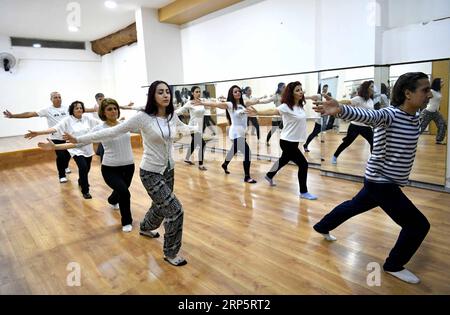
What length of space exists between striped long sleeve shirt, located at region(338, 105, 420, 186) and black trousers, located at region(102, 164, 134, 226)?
2.22 meters

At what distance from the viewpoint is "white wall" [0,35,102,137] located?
10.5 metres

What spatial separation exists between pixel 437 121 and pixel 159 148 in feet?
11.3

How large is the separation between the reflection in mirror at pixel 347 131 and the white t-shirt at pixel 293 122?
1.17 m

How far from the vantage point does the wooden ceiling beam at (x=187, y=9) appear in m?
6.62

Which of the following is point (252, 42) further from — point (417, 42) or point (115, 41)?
point (115, 41)

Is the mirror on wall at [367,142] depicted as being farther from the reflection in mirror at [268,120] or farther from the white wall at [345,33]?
the reflection in mirror at [268,120]

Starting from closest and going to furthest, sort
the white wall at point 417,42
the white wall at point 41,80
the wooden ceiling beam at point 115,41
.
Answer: the white wall at point 417,42 → the wooden ceiling beam at point 115,41 → the white wall at point 41,80

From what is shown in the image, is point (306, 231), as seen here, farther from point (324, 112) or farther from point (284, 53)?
point (284, 53)

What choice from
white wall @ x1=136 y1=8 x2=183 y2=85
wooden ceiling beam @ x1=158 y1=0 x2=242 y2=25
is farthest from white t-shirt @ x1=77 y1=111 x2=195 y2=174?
white wall @ x1=136 y1=8 x2=183 y2=85

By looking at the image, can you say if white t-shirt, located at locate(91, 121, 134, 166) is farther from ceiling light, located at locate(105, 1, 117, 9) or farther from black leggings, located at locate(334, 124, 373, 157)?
ceiling light, located at locate(105, 1, 117, 9)

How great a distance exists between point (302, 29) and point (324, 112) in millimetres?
4001

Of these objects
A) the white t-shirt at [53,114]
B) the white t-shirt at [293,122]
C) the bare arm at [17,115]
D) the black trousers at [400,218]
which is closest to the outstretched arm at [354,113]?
the black trousers at [400,218]

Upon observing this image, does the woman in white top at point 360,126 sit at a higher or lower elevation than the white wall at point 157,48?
lower

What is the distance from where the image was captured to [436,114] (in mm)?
3902
